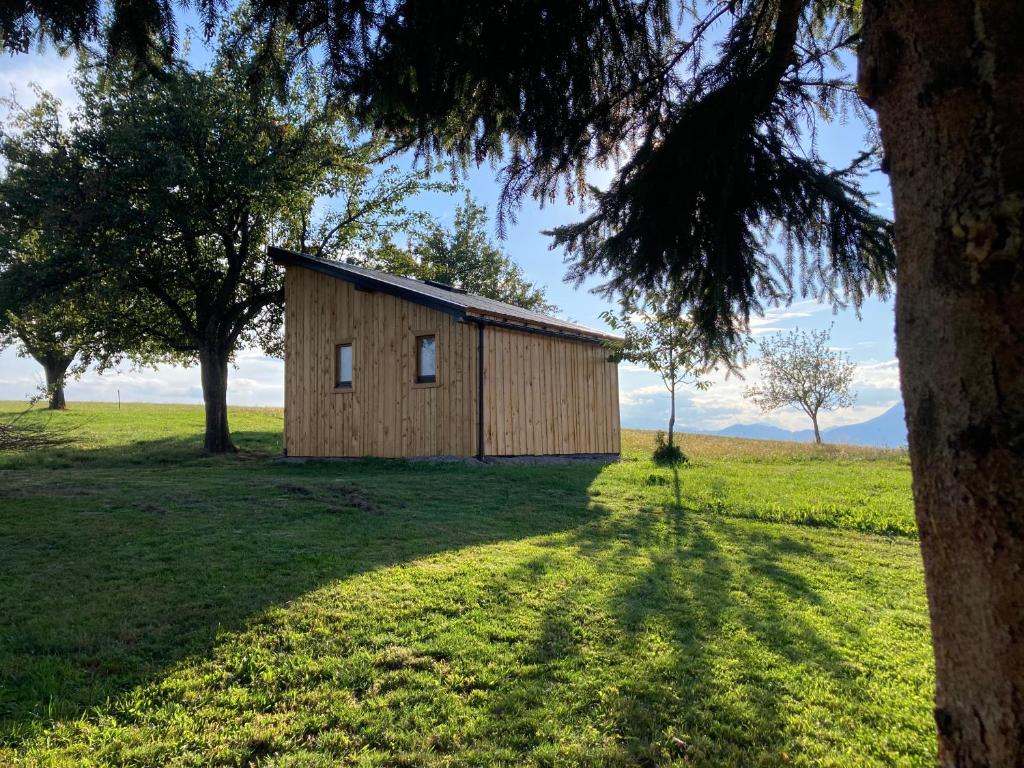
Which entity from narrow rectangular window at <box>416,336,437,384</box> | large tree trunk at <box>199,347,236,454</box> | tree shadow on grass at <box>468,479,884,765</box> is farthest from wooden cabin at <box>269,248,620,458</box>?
tree shadow on grass at <box>468,479,884,765</box>

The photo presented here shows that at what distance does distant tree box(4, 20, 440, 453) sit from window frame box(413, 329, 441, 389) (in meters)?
4.96

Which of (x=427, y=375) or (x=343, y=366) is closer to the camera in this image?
(x=427, y=375)

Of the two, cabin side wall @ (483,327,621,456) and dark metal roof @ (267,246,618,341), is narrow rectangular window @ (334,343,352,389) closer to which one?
dark metal roof @ (267,246,618,341)

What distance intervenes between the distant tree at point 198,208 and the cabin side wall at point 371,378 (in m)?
2.39

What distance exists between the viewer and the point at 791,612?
12.8 feet

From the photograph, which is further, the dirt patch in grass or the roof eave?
the roof eave

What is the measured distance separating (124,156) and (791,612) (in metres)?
16.5

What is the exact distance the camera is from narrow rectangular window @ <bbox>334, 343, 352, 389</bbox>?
14.3m

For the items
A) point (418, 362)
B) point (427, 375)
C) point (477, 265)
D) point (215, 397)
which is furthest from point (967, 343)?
point (477, 265)

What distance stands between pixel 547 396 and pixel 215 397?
374 inches

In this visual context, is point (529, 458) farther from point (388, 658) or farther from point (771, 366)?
point (771, 366)

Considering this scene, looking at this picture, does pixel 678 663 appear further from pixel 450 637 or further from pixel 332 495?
pixel 332 495

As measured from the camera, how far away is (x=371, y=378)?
13648 mm

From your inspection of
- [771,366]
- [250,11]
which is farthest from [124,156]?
[771,366]
